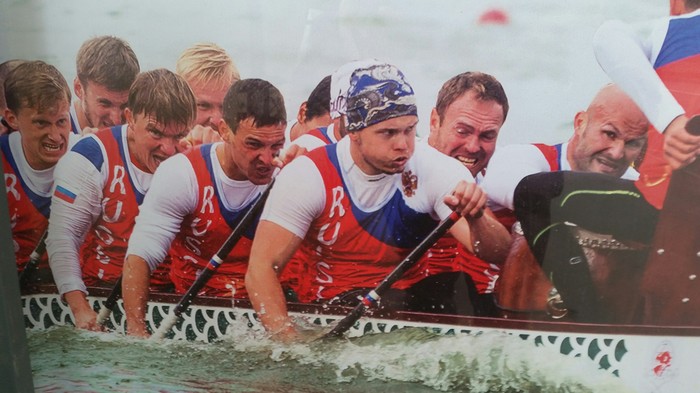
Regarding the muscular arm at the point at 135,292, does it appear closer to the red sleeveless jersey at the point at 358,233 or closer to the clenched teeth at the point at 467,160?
the red sleeveless jersey at the point at 358,233

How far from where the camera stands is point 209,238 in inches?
94.1

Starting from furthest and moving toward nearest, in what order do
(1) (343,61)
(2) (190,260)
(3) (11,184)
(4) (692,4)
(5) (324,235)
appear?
(3) (11,184), (2) (190,260), (5) (324,235), (1) (343,61), (4) (692,4)

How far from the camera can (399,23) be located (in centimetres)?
215

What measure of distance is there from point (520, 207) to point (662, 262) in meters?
0.52

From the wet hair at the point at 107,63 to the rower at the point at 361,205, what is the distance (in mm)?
678

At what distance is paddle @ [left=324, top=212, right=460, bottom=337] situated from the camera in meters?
2.25

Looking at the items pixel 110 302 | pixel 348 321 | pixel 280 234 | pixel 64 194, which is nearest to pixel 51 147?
pixel 64 194

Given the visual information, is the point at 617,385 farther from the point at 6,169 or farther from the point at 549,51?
the point at 6,169

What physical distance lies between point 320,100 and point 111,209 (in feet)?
2.98

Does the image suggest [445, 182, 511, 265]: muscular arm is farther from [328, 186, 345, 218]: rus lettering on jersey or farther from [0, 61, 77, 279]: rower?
[0, 61, 77, 279]: rower

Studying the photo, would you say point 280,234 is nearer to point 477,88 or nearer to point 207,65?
point 207,65

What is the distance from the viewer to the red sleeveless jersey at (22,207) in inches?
99.7

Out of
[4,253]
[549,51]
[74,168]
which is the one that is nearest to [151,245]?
[74,168]

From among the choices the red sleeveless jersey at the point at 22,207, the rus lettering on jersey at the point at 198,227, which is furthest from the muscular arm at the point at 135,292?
the red sleeveless jersey at the point at 22,207
